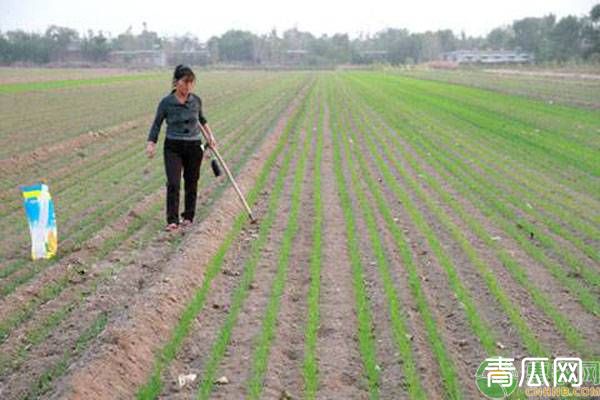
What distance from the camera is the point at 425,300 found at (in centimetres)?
630

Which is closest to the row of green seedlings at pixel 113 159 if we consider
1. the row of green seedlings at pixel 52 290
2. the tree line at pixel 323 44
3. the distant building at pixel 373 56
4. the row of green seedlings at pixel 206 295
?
the row of green seedlings at pixel 52 290

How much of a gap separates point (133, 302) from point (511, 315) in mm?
3415

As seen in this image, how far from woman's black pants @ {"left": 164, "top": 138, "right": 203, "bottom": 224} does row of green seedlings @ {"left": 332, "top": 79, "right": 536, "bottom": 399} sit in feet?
8.24

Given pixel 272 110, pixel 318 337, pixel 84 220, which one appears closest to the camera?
pixel 318 337

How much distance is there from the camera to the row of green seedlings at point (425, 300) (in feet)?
16.3

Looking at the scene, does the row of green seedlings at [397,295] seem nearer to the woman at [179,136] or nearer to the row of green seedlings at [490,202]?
the row of green seedlings at [490,202]

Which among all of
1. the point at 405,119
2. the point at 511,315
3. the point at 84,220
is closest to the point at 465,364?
the point at 511,315

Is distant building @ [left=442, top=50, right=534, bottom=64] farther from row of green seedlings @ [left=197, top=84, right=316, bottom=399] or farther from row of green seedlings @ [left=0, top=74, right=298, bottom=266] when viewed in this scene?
row of green seedlings @ [left=197, top=84, right=316, bottom=399]

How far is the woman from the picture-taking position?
8.31 m

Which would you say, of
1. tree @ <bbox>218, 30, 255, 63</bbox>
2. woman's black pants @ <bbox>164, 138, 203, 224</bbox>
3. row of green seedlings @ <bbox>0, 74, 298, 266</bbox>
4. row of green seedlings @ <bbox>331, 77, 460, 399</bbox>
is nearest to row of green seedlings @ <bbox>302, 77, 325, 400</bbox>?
row of green seedlings @ <bbox>331, 77, 460, 399</bbox>

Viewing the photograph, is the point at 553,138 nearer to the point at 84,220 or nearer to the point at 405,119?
the point at 405,119

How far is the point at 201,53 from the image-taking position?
5753 inches

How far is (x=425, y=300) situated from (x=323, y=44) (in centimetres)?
15207

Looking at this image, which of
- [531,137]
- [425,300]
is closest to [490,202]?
[425,300]
